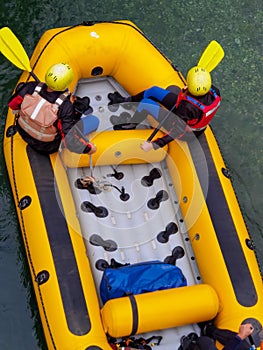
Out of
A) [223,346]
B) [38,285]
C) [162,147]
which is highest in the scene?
[162,147]

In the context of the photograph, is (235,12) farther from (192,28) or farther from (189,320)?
(189,320)

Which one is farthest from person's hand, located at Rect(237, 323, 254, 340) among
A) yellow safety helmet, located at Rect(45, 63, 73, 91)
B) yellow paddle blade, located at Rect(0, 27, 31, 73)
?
yellow paddle blade, located at Rect(0, 27, 31, 73)

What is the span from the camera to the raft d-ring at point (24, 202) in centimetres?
377

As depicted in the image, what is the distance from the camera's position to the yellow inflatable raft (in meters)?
3.50

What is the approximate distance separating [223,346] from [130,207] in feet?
3.62

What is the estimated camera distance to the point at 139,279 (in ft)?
12.0

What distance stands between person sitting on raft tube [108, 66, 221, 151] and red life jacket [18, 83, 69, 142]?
654 millimetres

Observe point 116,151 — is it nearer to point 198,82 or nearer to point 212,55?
point 198,82

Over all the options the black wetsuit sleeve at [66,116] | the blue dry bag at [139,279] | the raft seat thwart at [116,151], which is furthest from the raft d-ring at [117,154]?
the blue dry bag at [139,279]

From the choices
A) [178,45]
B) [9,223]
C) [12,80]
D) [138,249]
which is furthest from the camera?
[178,45]

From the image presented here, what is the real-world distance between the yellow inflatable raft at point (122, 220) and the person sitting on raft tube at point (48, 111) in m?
0.11

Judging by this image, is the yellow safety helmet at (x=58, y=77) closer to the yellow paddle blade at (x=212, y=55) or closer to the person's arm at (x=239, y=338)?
the yellow paddle blade at (x=212, y=55)

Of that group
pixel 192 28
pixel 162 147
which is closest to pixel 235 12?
pixel 192 28

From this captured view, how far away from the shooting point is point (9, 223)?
14.3ft
